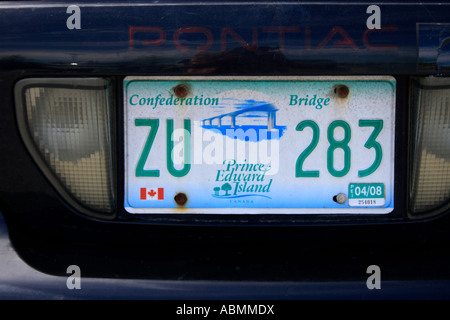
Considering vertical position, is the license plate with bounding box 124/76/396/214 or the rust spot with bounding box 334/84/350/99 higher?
the rust spot with bounding box 334/84/350/99

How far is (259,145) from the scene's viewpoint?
1.74 m

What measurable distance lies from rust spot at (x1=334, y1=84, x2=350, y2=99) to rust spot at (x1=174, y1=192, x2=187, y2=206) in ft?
1.66

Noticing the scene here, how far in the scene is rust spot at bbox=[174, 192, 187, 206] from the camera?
178 centimetres

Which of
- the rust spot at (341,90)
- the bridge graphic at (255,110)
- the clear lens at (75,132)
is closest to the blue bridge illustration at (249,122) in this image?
the bridge graphic at (255,110)

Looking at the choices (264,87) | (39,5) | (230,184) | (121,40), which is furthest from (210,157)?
(39,5)

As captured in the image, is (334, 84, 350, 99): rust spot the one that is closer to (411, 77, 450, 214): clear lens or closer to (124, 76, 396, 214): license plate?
(124, 76, 396, 214): license plate

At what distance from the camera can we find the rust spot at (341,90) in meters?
1.72

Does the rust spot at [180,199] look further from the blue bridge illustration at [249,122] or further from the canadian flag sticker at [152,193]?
the blue bridge illustration at [249,122]

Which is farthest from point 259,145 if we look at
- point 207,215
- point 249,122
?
point 207,215

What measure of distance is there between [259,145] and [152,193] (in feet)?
1.08

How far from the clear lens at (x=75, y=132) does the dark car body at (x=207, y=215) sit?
32 mm

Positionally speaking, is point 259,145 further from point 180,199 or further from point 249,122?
point 180,199

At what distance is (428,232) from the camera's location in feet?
5.85

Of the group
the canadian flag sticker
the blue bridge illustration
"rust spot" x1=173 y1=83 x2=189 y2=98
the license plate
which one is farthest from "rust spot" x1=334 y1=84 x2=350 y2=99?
the canadian flag sticker
